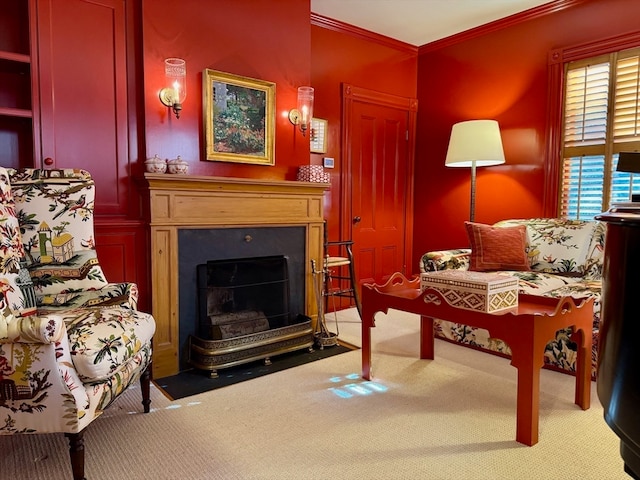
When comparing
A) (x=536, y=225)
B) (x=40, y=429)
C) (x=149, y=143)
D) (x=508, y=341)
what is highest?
(x=149, y=143)

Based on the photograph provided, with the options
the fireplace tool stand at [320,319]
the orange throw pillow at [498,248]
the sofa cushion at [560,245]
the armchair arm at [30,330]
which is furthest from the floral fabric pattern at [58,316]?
the sofa cushion at [560,245]

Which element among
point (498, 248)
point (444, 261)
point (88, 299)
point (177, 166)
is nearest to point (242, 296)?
point (177, 166)

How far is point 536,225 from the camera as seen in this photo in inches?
138

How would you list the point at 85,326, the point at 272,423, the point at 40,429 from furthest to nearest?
the point at 272,423, the point at 85,326, the point at 40,429

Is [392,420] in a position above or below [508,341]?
below

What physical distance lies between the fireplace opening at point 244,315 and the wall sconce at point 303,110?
3.37ft

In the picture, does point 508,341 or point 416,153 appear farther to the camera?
point 416,153

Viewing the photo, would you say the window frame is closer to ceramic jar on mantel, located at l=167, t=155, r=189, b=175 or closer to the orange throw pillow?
the orange throw pillow

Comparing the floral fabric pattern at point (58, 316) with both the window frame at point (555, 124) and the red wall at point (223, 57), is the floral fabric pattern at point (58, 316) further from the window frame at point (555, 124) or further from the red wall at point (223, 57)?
the window frame at point (555, 124)

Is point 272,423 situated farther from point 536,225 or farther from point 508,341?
point 536,225

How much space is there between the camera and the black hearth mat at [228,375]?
2.40 m

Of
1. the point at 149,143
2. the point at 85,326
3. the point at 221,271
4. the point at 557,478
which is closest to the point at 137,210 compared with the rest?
the point at 149,143

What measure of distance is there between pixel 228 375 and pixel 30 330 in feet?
4.46

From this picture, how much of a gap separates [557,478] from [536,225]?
2322 millimetres
